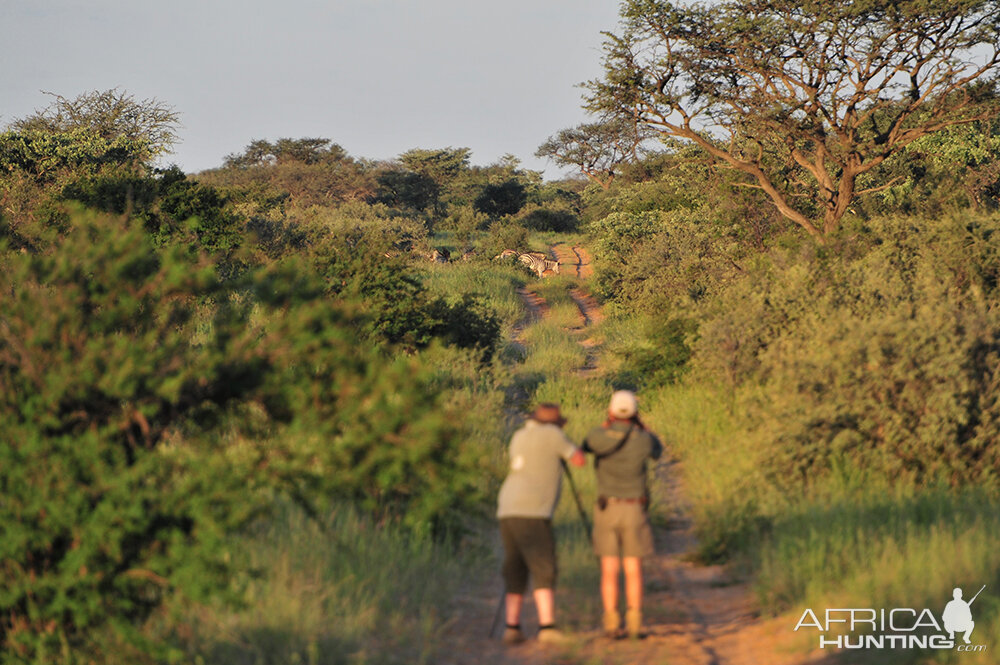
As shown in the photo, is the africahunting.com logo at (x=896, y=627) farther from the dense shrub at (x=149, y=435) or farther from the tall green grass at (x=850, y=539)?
the dense shrub at (x=149, y=435)

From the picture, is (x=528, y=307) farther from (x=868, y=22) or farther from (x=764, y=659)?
(x=764, y=659)

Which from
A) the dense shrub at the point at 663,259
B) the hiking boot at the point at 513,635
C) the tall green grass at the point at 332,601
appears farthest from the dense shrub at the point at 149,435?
the dense shrub at the point at 663,259

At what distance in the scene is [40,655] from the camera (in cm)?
477

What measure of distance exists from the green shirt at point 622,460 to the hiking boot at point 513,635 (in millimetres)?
1036

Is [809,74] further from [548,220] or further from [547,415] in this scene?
[548,220]

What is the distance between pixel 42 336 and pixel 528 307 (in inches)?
907

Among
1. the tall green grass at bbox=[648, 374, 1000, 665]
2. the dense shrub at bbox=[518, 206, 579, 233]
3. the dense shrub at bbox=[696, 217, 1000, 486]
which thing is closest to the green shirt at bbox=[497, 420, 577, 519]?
the tall green grass at bbox=[648, 374, 1000, 665]

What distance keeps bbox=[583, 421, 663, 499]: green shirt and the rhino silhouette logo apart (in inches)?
75.3

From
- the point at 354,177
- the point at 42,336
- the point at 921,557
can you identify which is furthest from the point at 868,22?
the point at 354,177

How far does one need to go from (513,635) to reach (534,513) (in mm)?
828

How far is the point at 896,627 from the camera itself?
5.65m

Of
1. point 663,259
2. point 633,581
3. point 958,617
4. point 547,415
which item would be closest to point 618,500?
point 633,581

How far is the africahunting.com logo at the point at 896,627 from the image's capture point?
528 cm

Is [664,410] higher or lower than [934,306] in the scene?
lower
